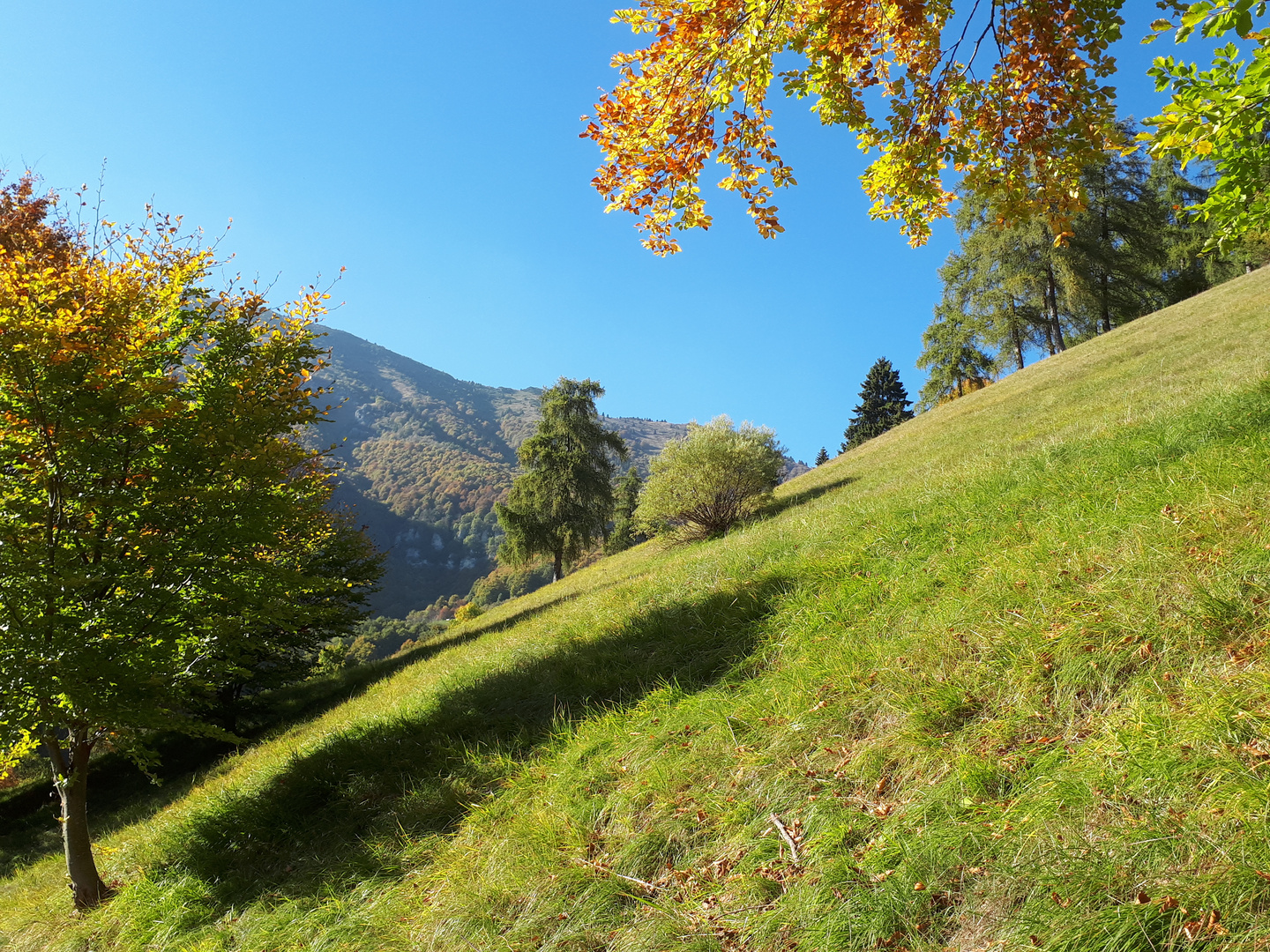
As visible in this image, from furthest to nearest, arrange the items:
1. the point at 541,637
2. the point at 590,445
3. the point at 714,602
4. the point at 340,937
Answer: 1. the point at 590,445
2. the point at 541,637
3. the point at 714,602
4. the point at 340,937

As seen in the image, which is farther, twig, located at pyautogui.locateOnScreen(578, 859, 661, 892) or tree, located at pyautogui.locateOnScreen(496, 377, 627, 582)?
tree, located at pyautogui.locateOnScreen(496, 377, 627, 582)

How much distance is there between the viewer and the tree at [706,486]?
15398mm

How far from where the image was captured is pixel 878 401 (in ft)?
212

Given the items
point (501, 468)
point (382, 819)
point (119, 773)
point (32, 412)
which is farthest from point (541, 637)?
point (501, 468)

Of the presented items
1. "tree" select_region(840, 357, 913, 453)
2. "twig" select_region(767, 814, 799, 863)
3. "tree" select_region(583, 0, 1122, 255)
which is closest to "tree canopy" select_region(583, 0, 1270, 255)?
"tree" select_region(583, 0, 1122, 255)

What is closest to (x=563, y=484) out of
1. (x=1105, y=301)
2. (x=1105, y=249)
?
(x=1105, y=249)

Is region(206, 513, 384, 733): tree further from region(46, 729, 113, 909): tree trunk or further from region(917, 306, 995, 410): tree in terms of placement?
region(917, 306, 995, 410): tree

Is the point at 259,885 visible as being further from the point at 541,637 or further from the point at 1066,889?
the point at 1066,889

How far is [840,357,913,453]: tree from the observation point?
63031 mm

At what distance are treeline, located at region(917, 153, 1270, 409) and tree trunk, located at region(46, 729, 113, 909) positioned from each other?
1465 inches

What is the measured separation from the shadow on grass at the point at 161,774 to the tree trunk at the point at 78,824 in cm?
469

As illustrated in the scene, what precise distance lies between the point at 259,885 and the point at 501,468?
167 meters

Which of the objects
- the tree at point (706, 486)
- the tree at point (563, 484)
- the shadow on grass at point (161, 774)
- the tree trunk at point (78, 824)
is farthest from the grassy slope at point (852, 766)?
the tree at point (563, 484)

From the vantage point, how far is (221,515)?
6.07 m
